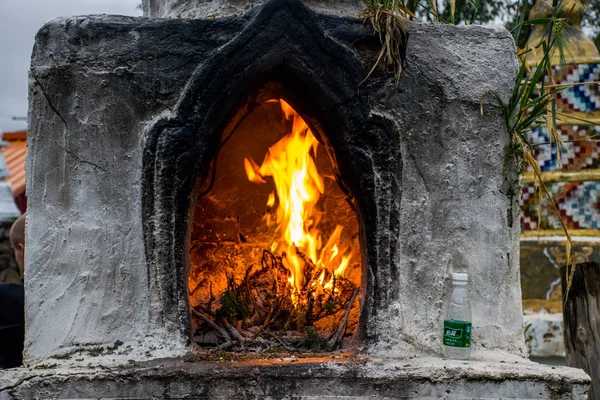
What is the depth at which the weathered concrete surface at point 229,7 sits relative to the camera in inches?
132

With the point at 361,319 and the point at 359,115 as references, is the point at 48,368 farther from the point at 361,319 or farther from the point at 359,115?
the point at 359,115

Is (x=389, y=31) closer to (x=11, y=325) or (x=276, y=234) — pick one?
(x=276, y=234)

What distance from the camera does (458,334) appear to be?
2.93m

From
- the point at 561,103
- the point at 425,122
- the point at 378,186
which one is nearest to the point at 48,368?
the point at 378,186

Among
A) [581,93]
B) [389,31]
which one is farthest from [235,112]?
[581,93]

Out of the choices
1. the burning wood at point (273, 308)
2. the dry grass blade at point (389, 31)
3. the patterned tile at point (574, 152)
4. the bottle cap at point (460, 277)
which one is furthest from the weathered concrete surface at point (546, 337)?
the dry grass blade at point (389, 31)

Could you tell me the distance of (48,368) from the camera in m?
2.81

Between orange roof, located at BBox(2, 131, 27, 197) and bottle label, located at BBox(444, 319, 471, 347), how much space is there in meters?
6.99

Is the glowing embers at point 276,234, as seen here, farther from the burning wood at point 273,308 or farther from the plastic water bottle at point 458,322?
the plastic water bottle at point 458,322

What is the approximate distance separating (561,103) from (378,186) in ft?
15.6

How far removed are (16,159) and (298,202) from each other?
7571 millimetres

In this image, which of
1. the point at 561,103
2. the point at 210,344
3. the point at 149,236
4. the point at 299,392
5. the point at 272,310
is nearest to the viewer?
→ the point at 299,392

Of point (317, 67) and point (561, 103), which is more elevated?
point (561, 103)

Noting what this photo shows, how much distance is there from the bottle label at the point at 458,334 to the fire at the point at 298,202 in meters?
0.90
